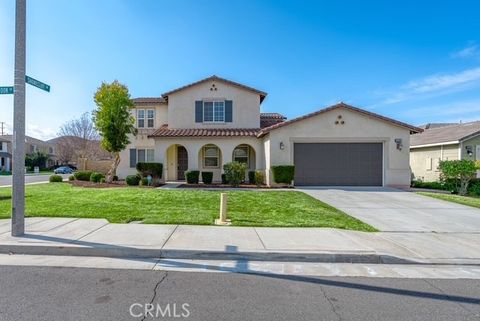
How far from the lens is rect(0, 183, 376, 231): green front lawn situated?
25.2ft

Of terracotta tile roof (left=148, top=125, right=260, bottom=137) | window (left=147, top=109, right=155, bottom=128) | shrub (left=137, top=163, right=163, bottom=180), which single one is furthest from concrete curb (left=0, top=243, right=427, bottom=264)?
window (left=147, top=109, right=155, bottom=128)

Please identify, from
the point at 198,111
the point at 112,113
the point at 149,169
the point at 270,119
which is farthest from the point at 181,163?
the point at 270,119

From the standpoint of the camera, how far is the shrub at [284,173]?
51.8ft

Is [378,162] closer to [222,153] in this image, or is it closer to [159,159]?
[222,153]

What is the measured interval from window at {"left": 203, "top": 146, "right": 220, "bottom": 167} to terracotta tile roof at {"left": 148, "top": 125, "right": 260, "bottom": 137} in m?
1.43

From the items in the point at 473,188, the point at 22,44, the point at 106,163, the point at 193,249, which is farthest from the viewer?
the point at 106,163

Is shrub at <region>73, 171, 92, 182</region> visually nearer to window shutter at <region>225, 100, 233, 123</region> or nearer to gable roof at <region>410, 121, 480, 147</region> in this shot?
window shutter at <region>225, 100, 233, 123</region>

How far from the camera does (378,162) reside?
54.3 feet

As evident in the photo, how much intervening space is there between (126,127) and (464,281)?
17.4 m

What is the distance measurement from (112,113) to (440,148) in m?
25.1

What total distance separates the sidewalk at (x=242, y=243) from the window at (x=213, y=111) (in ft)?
45.4

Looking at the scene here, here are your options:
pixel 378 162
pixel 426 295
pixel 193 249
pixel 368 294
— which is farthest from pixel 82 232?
pixel 378 162

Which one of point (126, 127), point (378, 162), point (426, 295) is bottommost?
point (426, 295)

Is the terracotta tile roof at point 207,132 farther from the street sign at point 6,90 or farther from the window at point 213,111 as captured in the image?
the street sign at point 6,90
